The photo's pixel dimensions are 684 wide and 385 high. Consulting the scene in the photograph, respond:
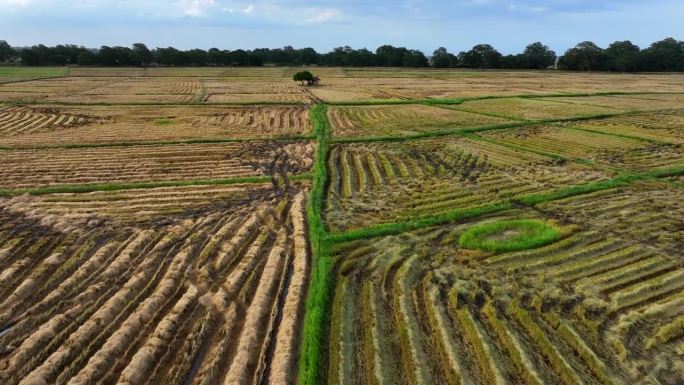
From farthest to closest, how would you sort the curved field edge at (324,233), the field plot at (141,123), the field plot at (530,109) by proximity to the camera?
the field plot at (530,109)
the field plot at (141,123)
the curved field edge at (324,233)

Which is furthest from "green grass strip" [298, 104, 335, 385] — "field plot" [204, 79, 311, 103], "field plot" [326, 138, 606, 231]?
"field plot" [204, 79, 311, 103]

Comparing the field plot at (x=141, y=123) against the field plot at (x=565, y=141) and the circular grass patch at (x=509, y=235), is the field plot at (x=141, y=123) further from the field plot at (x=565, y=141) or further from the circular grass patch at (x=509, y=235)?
the circular grass patch at (x=509, y=235)

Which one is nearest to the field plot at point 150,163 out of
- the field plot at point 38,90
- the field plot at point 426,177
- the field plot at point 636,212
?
the field plot at point 426,177

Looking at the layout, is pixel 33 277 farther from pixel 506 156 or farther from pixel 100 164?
pixel 506 156

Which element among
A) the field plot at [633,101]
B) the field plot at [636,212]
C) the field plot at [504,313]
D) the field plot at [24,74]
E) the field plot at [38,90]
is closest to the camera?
the field plot at [504,313]

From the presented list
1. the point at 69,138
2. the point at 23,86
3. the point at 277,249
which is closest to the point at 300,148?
the point at 277,249

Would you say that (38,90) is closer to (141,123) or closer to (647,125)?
(141,123)
